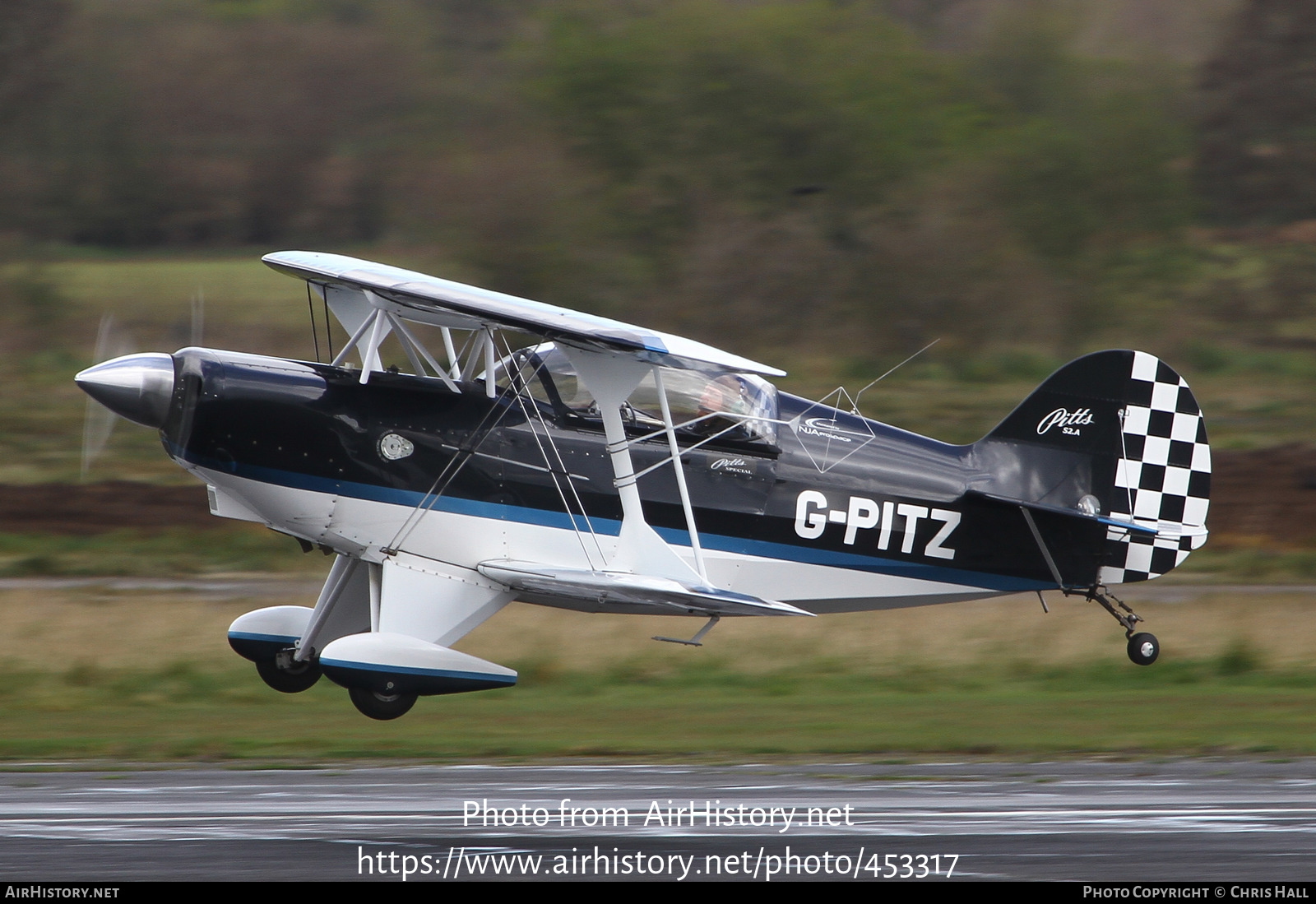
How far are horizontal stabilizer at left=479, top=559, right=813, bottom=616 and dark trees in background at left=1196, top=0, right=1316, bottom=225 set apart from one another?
2431 cm

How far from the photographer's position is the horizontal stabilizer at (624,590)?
30.3ft

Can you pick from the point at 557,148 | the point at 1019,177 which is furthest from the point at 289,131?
the point at 1019,177

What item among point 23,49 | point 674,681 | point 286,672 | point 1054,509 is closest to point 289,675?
point 286,672

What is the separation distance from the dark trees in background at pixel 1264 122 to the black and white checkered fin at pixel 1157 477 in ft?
68.9

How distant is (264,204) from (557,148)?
9054 millimetres

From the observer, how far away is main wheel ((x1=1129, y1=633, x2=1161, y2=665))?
442 inches

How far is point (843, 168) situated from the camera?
90.2 feet

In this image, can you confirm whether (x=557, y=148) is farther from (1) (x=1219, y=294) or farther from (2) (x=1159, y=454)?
(2) (x=1159, y=454)

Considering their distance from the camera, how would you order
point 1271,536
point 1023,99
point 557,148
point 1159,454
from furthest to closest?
1. point 1023,99
2. point 557,148
3. point 1271,536
4. point 1159,454

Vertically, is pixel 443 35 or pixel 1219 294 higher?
pixel 443 35

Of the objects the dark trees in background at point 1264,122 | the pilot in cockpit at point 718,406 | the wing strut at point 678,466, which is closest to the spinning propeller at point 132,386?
the wing strut at point 678,466

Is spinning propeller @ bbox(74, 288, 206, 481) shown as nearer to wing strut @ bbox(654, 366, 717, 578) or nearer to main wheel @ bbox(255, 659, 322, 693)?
main wheel @ bbox(255, 659, 322, 693)

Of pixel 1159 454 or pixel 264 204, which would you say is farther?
pixel 264 204

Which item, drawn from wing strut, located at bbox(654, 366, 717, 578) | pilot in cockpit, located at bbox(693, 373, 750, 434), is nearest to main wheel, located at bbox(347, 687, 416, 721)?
wing strut, located at bbox(654, 366, 717, 578)
